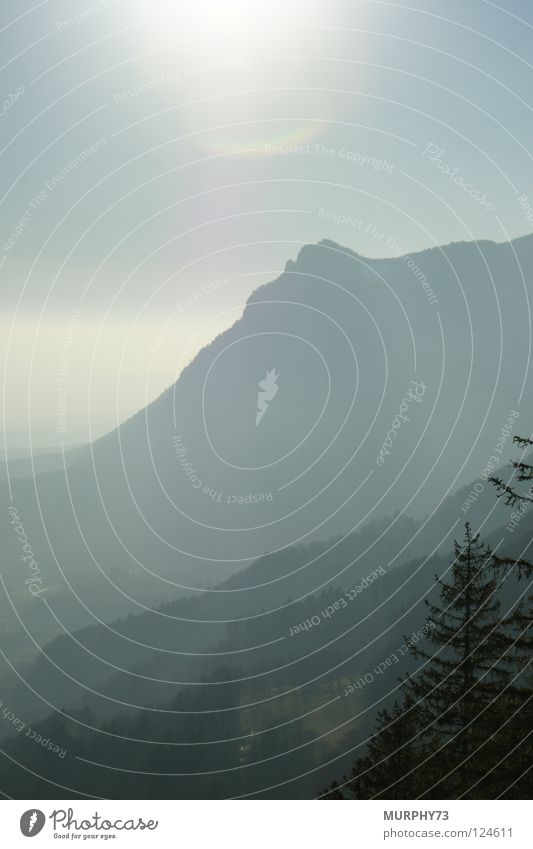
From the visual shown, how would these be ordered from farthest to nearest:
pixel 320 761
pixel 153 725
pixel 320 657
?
pixel 320 657 < pixel 153 725 < pixel 320 761

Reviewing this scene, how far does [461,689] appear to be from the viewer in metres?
21.0

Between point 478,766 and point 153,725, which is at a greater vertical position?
point 478,766

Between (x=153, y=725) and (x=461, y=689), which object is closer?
(x=461, y=689)

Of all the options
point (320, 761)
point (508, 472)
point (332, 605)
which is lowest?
point (320, 761)

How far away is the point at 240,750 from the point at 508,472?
4423 inches
